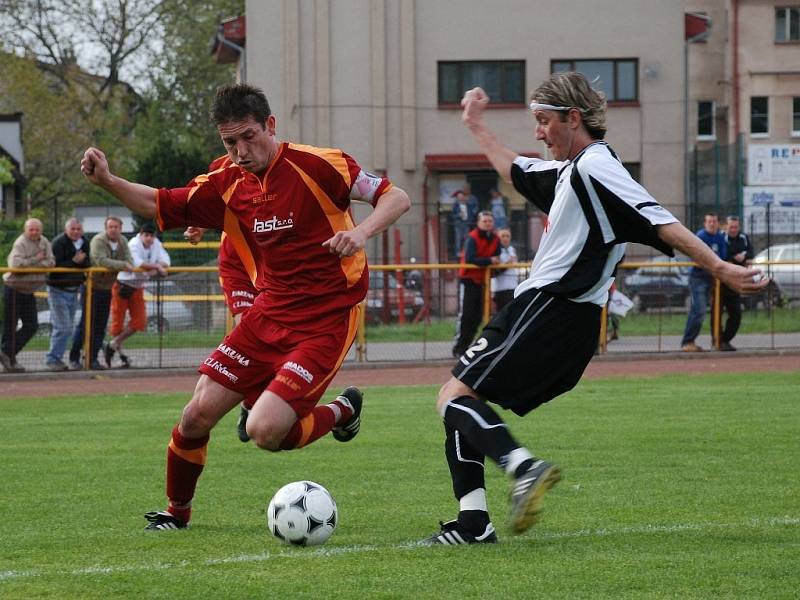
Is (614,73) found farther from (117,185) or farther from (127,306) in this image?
(117,185)

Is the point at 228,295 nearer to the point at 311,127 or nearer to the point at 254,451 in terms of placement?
the point at 254,451

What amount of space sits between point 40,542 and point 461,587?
2.20 m

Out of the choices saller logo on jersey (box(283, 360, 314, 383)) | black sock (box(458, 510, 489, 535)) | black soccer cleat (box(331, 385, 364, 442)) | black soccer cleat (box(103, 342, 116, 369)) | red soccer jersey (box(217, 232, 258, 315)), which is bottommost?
black soccer cleat (box(103, 342, 116, 369))

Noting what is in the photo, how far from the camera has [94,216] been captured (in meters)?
40.3

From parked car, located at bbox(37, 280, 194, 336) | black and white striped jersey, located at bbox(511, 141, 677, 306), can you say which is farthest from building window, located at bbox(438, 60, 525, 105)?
black and white striped jersey, located at bbox(511, 141, 677, 306)

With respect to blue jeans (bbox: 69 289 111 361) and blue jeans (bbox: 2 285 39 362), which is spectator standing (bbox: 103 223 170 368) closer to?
blue jeans (bbox: 69 289 111 361)

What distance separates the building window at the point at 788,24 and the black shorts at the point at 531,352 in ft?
135

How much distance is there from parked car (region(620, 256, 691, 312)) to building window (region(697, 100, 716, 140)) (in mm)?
25551

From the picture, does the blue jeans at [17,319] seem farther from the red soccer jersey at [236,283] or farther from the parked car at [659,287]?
the parked car at [659,287]

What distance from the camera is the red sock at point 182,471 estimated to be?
6.46 meters

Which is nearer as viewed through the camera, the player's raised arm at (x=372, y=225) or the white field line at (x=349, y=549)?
the white field line at (x=349, y=549)

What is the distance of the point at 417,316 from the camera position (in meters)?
19.2

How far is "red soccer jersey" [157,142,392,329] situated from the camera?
638 cm

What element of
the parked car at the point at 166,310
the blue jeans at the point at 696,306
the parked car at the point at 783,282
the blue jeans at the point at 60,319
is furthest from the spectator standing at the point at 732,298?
the blue jeans at the point at 60,319
